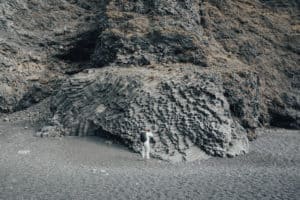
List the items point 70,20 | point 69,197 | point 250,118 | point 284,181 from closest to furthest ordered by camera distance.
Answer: point 69,197 < point 284,181 < point 250,118 < point 70,20

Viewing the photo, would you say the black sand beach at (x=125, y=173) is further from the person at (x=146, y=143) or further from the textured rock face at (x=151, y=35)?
the textured rock face at (x=151, y=35)

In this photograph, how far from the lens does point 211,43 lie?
2352 centimetres

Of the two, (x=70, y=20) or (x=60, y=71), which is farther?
(x=70, y=20)

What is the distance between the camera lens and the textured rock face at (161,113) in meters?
16.5

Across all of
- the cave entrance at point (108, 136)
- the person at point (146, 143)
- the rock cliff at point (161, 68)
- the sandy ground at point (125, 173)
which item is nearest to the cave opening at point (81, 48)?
the rock cliff at point (161, 68)

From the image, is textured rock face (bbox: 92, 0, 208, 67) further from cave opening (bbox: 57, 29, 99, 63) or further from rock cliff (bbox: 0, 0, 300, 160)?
cave opening (bbox: 57, 29, 99, 63)

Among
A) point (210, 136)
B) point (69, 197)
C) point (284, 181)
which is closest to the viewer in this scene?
point (69, 197)

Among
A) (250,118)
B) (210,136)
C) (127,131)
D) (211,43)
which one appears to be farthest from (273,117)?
(127,131)

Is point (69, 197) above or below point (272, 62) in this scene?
below

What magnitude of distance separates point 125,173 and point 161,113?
4.39 m

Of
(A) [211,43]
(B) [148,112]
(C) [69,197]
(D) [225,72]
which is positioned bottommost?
(C) [69,197]

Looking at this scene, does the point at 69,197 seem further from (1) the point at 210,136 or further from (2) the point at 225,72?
(2) the point at 225,72

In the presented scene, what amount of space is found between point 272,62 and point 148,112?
458 inches

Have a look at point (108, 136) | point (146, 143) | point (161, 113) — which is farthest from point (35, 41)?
point (146, 143)
